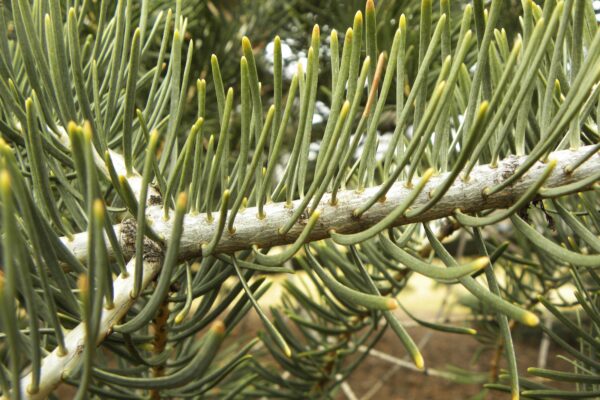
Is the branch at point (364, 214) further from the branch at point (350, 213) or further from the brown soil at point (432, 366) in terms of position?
the brown soil at point (432, 366)

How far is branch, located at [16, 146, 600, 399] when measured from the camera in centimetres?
24

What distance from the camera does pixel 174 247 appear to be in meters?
0.20

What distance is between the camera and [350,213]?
0.25 meters

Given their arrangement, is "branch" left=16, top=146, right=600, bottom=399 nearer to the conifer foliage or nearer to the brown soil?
the conifer foliage

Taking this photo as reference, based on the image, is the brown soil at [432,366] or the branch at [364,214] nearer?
the branch at [364,214]

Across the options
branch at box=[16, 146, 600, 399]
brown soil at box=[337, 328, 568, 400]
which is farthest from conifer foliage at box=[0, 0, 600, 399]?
brown soil at box=[337, 328, 568, 400]

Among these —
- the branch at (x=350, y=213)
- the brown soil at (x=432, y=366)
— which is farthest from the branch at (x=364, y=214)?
the brown soil at (x=432, y=366)

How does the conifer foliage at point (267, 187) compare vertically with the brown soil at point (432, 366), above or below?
above

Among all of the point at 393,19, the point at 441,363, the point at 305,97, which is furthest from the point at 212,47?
the point at 441,363

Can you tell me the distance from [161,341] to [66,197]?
0.10m

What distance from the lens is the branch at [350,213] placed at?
24 cm

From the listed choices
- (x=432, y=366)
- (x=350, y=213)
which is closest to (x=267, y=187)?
(x=350, y=213)

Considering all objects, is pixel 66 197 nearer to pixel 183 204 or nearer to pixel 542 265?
pixel 183 204

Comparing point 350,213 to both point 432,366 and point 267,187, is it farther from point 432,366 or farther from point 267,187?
point 432,366
